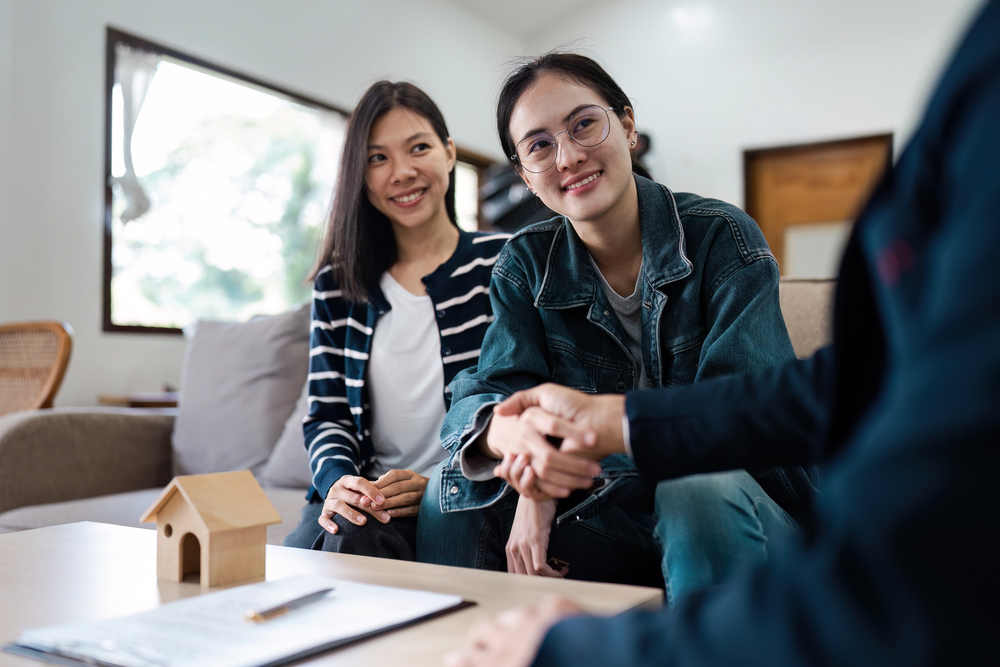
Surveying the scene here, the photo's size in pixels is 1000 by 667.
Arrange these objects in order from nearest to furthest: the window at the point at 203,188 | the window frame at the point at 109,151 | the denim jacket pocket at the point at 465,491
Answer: the denim jacket pocket at the point at 465,491 → the window frame at the point at 109,151 → the window at the point at 203,188

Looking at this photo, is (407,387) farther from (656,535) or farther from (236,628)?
(236,628)

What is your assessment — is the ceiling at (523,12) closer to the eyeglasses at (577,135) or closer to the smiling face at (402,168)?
the smiling face at (402,168)

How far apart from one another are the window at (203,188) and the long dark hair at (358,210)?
5.41 feet

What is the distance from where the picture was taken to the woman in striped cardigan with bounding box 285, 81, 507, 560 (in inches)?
62.1

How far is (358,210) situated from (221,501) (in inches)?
35.9

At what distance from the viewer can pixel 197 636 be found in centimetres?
62

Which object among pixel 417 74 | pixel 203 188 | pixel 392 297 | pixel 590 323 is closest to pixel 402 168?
pixel 392 297

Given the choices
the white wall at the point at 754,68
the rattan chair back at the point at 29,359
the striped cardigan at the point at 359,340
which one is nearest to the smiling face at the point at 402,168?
the striped cardigan at the point at 359,340

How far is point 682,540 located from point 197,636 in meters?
0.49

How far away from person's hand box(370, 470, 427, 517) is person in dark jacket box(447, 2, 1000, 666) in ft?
2.82

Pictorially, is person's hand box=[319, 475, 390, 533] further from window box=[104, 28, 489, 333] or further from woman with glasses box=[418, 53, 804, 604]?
window box=[104, 28, 489, 333]

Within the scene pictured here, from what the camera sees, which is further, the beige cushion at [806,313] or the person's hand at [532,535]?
the beige cushion at [806,313]

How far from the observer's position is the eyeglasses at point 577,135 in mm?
1265

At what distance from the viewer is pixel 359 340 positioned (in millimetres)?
1632
